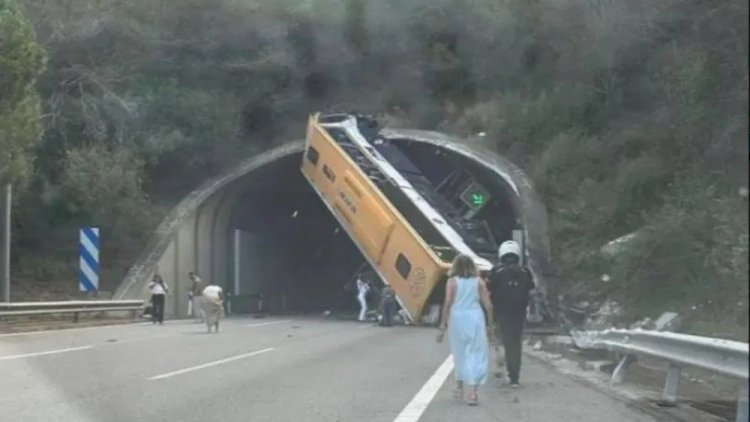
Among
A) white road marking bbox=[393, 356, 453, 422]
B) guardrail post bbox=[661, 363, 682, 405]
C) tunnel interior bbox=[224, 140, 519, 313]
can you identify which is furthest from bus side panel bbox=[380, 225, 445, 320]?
guardrail post bbox=[661, 363, 682, 405]

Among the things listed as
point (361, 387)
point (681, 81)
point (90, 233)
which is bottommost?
point (361, 387)

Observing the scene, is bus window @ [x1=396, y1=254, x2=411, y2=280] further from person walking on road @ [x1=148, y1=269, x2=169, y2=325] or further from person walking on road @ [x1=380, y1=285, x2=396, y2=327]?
person walking on road @ [x1=148, y1=269, x2=169, y2=325]

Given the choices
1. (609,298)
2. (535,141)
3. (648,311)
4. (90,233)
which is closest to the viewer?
(648,311)

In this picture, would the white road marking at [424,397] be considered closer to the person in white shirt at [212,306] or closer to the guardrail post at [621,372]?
the guardrail post at [621,372]

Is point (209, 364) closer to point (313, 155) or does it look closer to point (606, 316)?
point (606, 316)

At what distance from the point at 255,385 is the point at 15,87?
1393 centimetres

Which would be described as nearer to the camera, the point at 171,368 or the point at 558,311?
the point at 171,368

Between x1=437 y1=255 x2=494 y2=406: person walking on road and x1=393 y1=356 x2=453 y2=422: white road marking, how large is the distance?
43 cm

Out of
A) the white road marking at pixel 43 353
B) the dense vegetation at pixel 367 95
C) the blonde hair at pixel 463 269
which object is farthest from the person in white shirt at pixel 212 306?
the blonde hair at pixel 463 269

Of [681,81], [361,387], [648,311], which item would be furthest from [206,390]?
[681,81]

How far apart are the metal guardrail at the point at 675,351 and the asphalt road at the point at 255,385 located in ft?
2.10

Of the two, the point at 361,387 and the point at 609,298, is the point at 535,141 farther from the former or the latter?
the point at 361,387

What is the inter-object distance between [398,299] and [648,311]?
10881 millimetres

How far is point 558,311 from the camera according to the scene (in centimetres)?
2892
